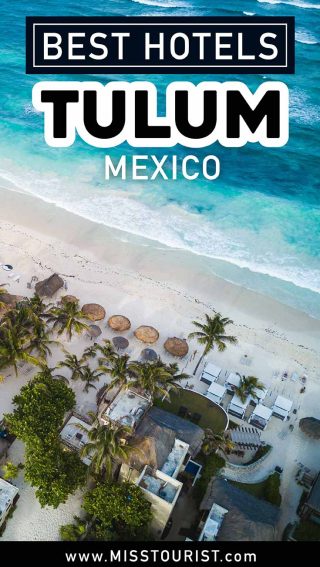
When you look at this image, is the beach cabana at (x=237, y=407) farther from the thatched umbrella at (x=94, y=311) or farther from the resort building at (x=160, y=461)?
the thatched umbrella at (x=94, y=311)

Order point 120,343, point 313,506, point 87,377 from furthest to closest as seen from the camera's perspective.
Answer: point 120,343 → point 87,377 → point 313,506

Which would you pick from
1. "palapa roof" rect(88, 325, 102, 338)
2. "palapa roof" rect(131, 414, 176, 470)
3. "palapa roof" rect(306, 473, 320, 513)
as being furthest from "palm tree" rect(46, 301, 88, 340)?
"palapa roof" rect(306, 473, 320, 513)

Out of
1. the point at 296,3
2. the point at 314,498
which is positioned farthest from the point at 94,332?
the point at 296,3

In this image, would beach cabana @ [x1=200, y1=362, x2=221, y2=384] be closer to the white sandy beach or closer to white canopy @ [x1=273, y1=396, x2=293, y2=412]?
the white sandy beach

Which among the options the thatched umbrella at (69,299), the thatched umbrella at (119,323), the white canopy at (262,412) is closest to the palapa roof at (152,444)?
the white canopy at (262,412)

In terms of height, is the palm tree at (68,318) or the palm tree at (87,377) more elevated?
the palm tree at (68,318)

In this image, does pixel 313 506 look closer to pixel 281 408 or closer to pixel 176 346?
pixel 281 408
